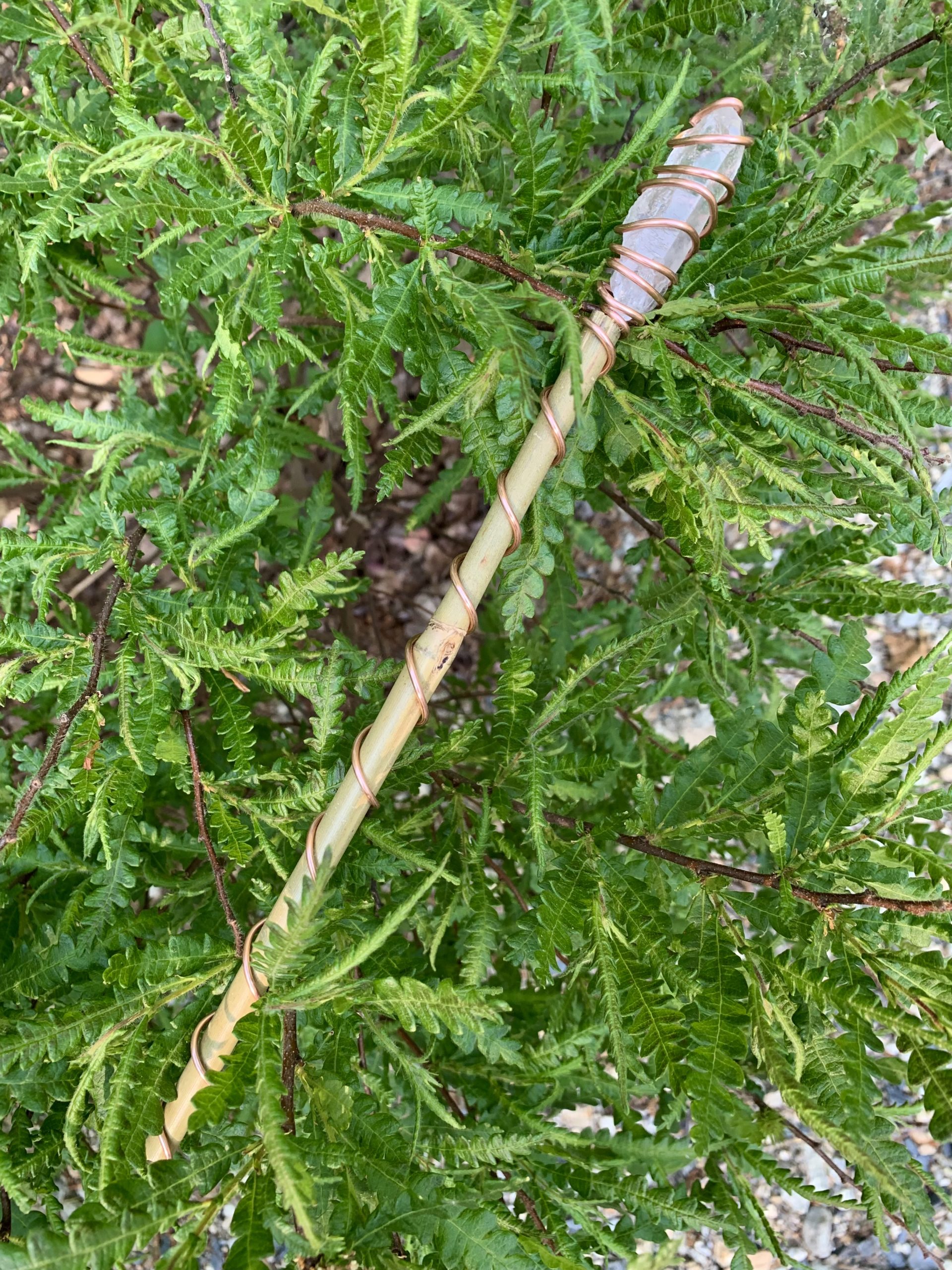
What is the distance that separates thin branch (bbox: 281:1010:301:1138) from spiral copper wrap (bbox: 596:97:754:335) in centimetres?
66

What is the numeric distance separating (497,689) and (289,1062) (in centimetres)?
41

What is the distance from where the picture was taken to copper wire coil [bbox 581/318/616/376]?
728 mm

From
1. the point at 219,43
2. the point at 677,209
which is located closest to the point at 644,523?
the point at 677,209

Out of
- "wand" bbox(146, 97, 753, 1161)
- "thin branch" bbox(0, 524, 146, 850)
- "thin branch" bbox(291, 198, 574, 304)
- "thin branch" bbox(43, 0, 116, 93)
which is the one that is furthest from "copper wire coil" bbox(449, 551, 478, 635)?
"thin branch" bbox(43, 0, 116, 93)

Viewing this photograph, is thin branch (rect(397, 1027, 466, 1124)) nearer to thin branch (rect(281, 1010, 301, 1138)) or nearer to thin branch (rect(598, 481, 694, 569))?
thin branch (rect(281, 1010, 301, 1138))

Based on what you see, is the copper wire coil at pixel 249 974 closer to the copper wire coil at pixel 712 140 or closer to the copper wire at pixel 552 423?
the copper wire at pixel 552 423

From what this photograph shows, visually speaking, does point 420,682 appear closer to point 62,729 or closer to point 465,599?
point 465,599

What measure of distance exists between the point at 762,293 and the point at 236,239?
509mm

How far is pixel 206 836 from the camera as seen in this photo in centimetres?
88

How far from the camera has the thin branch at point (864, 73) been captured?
0.87 metres

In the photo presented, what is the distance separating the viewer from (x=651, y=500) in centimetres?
86

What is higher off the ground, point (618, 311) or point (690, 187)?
point (690, 187)

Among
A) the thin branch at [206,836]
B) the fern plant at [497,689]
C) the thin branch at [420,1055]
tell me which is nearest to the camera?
the fern plant at [497,689]

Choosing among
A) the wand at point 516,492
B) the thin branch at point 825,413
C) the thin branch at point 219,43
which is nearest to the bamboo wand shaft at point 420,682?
the wand at point 516,492
